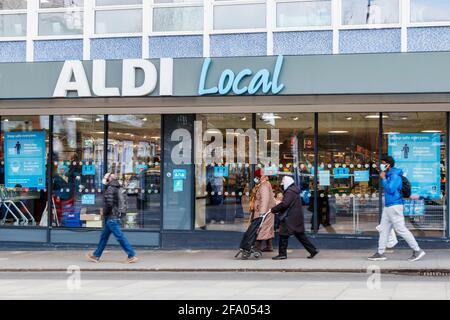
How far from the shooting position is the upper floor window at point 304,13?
1388 centimetres

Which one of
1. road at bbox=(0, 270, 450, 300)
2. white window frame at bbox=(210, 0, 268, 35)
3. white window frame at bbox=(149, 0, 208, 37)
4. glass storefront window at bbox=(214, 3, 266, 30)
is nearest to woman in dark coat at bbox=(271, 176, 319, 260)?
road at bbox=(0, 270, 450, 300)

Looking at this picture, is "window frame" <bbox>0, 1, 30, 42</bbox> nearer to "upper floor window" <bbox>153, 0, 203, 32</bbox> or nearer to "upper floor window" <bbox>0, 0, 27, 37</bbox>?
"upper floor window" <bbox>0, 0, 27, 37</bbox>

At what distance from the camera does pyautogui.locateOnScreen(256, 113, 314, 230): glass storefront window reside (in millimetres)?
14539

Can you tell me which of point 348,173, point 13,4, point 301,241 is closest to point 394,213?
point 301,241

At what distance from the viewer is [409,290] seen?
945cm

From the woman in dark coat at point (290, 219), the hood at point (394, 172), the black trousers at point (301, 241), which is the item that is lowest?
the black trousers at point (301, 241)

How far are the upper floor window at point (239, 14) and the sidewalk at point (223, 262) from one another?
4.75 metres

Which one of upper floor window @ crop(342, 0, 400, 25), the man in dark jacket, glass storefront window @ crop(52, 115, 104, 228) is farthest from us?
glass storefront window @ crop(52, 115, 104, 228)

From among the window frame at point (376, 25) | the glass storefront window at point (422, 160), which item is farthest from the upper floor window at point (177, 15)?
the glass storefront window at point (422, 160)

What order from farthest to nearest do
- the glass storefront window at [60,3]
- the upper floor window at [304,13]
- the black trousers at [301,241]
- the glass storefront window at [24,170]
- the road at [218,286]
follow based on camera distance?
the glass storefront window at [24,170], the glass storefront window at [60,3], the upper floor window at [304,13], the black trousers at [301,241], the road at [218,286]

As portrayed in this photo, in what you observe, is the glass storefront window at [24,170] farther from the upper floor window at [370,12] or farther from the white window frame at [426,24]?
the white window frame at [426,24]

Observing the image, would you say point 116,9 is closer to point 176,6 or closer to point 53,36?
point 176,6

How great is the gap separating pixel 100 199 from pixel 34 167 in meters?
1.76

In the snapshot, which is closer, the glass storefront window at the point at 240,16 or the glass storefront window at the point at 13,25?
the glass storefront window at the point at 240,16
